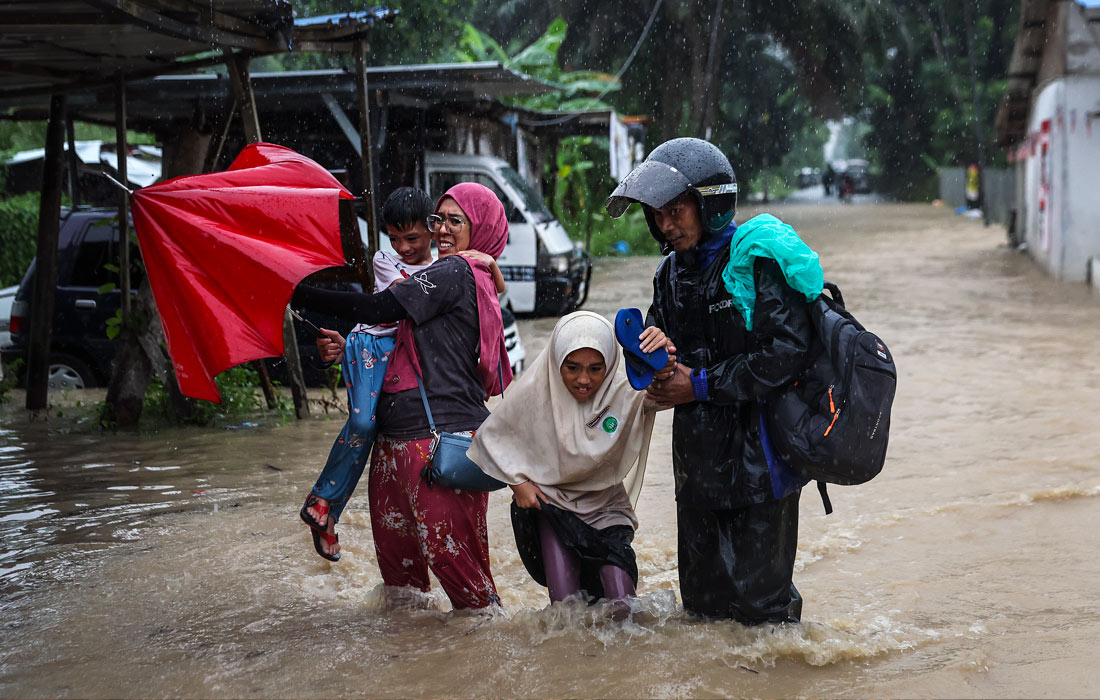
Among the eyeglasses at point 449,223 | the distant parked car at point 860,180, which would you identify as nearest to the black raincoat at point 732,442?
the eyeglasses at point 449,223

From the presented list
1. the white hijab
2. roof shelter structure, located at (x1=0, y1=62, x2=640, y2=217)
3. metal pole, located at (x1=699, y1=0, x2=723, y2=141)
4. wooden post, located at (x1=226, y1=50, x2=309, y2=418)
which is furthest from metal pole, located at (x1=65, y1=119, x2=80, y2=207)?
metal pole, located at (x1=699, y1=0, x2=723, y2=141)

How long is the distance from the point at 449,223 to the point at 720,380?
1.18 m

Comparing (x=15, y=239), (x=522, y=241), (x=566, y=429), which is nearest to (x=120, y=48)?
(x=566, y=429)

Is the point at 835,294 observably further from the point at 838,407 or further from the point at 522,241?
the point at 522,241

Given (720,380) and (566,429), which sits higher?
(720,380)

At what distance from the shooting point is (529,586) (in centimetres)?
525

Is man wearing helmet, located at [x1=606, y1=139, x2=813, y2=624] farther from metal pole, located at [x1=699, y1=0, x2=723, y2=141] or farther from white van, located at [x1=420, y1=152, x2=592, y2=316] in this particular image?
metal pole, located at [x1=699, y1=0, x2=723, y2=141]

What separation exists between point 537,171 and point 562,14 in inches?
435

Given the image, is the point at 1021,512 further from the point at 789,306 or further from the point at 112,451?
the point at 112,451

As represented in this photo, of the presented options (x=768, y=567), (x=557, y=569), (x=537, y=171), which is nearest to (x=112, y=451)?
(x=557, y=569)

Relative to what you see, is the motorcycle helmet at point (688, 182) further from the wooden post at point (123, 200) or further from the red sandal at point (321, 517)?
the wooden post at point (123, 200)

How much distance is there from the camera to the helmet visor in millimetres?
3348

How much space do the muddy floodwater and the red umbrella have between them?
1.10m

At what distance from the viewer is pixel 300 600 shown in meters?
4.79
